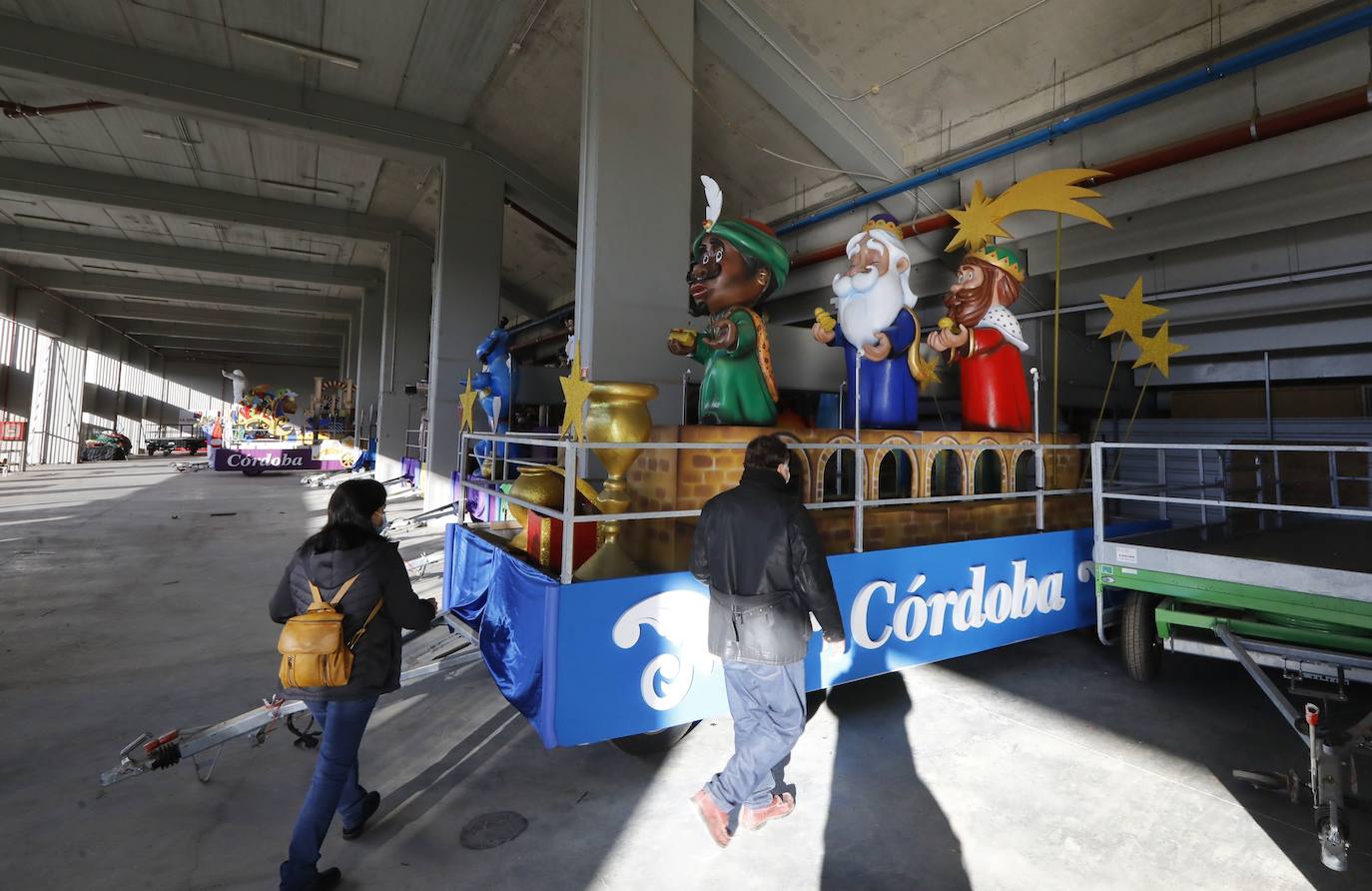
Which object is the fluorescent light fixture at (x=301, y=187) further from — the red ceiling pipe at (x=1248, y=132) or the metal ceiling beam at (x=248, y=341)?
the metal ceiling beam at (x=248, y=341)

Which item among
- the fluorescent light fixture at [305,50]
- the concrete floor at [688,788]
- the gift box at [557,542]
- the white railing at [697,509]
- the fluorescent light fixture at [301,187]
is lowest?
the concrete floor at [688,788]

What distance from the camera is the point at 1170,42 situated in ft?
18.5

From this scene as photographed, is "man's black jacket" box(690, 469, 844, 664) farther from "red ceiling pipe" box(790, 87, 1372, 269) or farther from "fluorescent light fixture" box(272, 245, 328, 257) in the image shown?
"fluorescent light fixture" box(272, 245, 328, 257)

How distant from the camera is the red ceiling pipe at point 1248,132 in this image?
188 inches

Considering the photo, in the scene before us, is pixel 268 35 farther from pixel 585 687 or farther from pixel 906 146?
pixel 585 687

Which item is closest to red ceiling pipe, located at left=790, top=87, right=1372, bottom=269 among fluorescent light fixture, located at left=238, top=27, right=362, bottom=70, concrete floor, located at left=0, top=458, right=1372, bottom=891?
concrete floor, located at left=0, top=458, right=1372, bottom=891

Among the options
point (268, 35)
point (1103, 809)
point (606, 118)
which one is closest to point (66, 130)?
point (268, 35)

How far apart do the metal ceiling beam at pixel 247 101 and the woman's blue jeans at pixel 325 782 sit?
1081 centimetres

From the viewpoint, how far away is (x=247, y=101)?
9.34 m

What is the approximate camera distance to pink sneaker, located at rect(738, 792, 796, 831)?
91.9 inches

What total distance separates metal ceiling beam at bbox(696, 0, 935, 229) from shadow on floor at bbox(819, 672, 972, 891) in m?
6.54

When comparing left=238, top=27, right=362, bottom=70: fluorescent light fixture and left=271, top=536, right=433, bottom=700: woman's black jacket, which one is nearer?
left=271, top=536, right=433, bottom=700: woman's black jacket

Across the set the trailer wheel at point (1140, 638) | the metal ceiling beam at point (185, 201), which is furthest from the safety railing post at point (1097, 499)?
the metal ceiling beam at point (185, 201)

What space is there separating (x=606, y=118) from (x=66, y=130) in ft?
39.4
